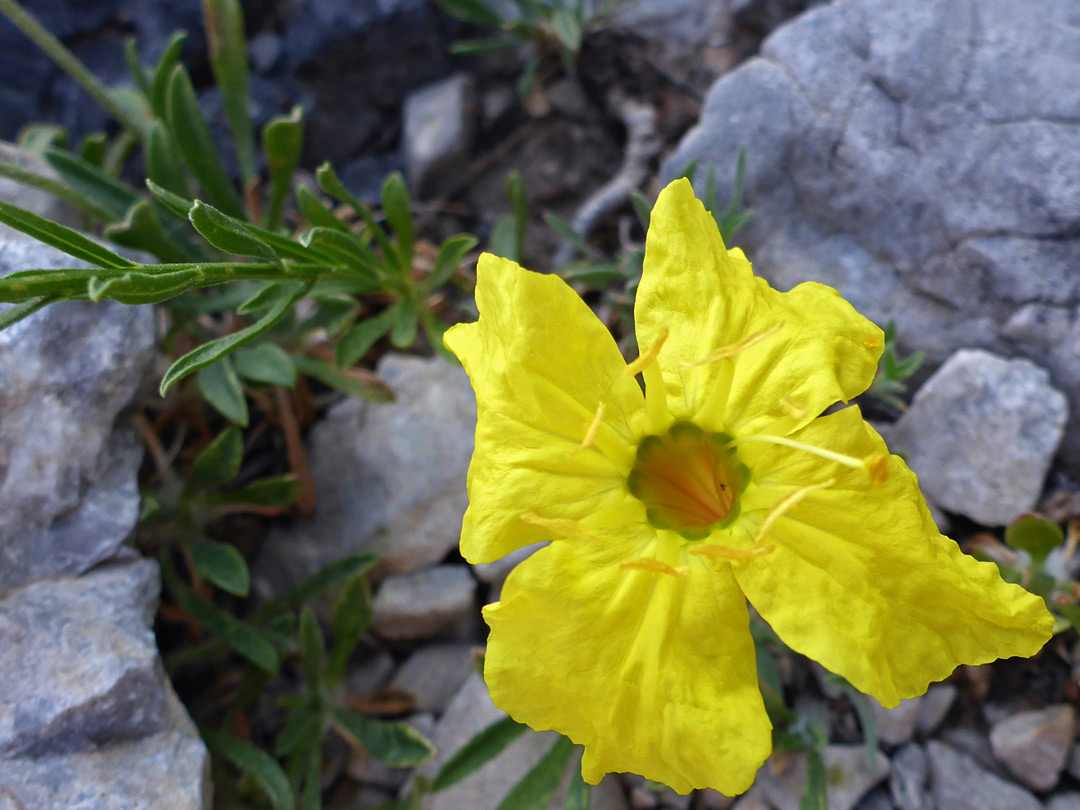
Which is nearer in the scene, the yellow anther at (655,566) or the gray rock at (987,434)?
the yellow anther at (655,566)

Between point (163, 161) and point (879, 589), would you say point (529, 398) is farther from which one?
point (163, 161)

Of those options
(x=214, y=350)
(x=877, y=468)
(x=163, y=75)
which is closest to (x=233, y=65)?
(x=163, y=75)

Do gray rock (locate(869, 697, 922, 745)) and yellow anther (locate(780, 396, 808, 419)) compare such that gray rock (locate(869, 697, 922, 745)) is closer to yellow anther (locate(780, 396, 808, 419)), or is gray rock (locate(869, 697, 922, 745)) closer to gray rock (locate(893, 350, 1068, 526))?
gray rock (locate(893, 350, 1068, 526))

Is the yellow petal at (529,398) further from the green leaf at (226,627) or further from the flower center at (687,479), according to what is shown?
the green leaf at (226,627)

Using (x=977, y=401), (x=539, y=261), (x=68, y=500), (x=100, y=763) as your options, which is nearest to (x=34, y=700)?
(x=100, y=763)

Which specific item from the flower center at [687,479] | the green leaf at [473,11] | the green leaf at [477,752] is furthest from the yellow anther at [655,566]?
the green leaf at [473,11]

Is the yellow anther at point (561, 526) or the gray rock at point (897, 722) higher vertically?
the yellow anther at point (561, 526)
